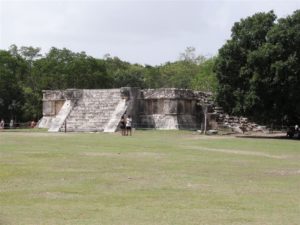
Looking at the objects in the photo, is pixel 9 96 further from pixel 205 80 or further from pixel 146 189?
pixel 146 189

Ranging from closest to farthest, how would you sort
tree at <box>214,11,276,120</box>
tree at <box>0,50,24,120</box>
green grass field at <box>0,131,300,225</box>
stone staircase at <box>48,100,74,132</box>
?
1. green grass field at <box>0,131,300,225</box>
2. tree at <box>214,11,276,120</box>
3. stone staircase at <box>48,100,74,132</box>
4. tree at <box>0,50,24,120</box>

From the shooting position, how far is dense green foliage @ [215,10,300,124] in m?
29.9

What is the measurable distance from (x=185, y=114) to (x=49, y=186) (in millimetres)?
28982

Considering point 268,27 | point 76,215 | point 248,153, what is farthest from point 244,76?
point 76,215

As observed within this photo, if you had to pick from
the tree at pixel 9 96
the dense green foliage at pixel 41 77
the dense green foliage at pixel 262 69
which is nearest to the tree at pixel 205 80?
the dense green foliage at pixel 41 77

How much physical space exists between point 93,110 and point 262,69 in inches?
537

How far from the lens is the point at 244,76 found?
3131 centimetres

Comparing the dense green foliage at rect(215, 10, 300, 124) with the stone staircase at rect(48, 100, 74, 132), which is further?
the stone staircase at rect(48, 100, 74, 132)

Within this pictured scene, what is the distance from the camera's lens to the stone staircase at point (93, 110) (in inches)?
1471

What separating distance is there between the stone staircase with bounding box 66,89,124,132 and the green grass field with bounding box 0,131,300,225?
20.3 metres

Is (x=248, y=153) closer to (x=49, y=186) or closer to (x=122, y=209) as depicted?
(x=49, y=186)

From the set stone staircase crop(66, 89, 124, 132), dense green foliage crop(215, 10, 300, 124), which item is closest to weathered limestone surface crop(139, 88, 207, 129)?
stone staircase crop(66, 89, 124, 132)

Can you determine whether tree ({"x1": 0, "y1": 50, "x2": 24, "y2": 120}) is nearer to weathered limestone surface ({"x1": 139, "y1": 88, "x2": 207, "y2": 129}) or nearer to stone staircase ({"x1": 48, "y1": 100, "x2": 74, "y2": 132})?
stone staircase ({"x1": 48, "y1": 100, "x2": 74, "y2": 132})

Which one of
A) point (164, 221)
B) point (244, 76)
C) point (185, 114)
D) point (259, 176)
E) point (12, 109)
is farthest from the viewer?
point (12, 109)
